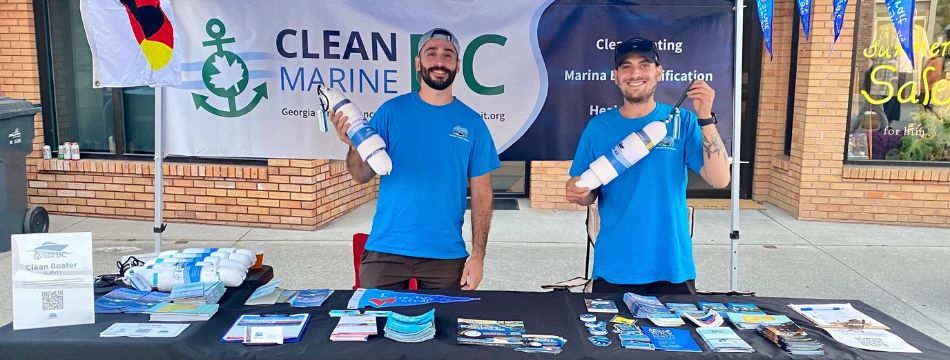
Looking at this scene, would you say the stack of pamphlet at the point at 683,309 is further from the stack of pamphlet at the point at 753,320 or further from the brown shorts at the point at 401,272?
the brown shorts at the point at 401,272

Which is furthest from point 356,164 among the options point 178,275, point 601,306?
point 601,306

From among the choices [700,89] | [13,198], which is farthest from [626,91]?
[13,198]

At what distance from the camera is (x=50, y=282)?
8.13 feet

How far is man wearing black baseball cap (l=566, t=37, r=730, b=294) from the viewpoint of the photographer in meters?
3.13

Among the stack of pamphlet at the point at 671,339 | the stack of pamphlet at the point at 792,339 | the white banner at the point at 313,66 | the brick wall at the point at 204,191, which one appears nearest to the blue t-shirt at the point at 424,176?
the white banner at the point at 313,66

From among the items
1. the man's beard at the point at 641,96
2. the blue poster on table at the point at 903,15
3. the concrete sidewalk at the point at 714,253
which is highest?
the blue poster on table at the point at 903,15

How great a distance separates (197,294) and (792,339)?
2.09 meters

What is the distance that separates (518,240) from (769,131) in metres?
3.28

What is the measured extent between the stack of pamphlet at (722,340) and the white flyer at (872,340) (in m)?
0.34

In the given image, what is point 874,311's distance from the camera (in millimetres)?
2795

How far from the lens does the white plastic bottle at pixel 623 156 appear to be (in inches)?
116

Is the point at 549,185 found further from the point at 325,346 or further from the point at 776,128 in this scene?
the point at 325,346

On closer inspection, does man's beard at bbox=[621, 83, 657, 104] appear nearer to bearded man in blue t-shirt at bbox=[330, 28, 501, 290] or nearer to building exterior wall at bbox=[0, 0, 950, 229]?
bearded man in blue t-shirt at bbox=[330, 28, 501, 290]

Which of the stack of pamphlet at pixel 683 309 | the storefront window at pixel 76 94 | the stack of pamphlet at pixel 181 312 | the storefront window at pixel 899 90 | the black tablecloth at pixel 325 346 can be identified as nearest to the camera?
the black tablecloth at pixel 325 346
